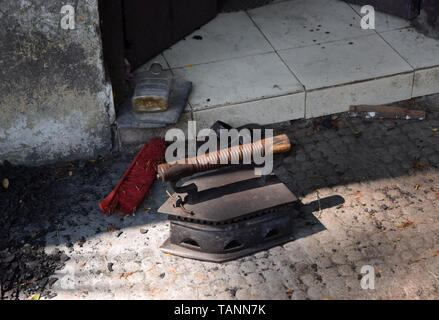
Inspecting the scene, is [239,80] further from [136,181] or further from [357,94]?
[136,181]

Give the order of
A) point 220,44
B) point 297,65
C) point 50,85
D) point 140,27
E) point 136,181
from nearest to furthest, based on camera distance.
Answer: point 50,85 → point 136,181 → point 140,27 → point 297,65 → point 220,44

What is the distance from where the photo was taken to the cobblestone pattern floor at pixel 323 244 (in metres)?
4.14

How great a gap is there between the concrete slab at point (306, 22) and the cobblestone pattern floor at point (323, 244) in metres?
1.25

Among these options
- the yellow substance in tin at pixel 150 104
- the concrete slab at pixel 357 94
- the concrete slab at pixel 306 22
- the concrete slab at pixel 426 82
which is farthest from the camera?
the concrete slab at pixel 306 22

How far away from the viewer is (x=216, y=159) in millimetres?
4234

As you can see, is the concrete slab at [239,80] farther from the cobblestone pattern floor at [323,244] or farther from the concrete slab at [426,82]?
the concrete slab at [426,82]

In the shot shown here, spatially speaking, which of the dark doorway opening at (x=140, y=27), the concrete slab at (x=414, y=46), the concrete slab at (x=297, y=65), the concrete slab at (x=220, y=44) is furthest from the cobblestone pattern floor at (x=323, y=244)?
the concrete slab at (x=220, y=44)

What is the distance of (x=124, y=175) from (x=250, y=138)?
3.63 feet

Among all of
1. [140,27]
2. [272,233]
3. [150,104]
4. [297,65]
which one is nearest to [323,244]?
[272,233]

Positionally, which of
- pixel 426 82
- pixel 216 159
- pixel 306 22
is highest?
pixel 306 22

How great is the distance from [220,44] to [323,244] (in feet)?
8.22

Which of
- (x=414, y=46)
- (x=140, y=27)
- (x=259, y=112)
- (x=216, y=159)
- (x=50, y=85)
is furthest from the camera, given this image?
(x=414, y=46)

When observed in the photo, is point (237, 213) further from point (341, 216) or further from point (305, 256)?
point (341, 216)

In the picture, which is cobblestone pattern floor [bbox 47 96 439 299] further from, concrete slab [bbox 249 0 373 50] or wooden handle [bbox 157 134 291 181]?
concrete slab [bbox 249 0 373 50]
